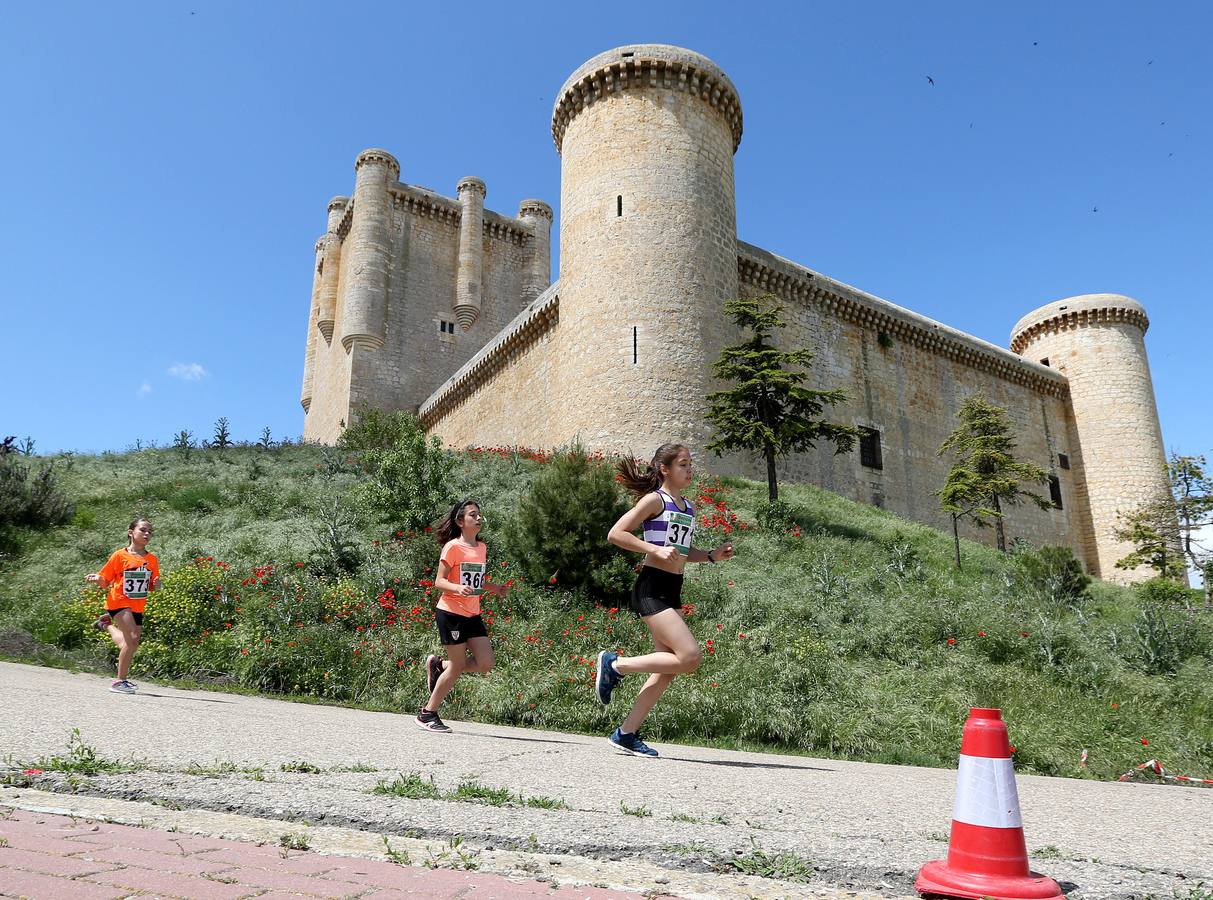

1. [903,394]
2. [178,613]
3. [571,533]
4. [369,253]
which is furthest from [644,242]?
[369,253]

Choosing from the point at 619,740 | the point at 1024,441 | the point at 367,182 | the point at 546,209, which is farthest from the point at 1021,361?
the point at 619,740

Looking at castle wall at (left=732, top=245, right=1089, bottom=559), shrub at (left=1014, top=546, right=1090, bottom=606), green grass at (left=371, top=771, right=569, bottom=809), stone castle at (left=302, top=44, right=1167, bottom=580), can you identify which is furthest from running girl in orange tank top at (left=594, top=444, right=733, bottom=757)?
→ castle wall at (left=732, top=245, right=1089, bottom=559)

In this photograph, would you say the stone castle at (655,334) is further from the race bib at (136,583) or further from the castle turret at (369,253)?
the race bib at (136,583)

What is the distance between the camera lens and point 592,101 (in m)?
20.4

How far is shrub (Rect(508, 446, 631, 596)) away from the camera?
1053 centimetres

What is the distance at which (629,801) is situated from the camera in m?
3.13

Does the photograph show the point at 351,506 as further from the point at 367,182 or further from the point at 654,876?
the point at 367,182

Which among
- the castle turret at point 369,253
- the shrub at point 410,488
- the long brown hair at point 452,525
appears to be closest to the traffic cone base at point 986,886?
the long brown hair at point 452,525

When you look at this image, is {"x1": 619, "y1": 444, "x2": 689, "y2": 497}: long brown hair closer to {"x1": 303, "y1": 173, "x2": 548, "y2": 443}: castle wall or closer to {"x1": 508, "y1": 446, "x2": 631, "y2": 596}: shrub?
{"x1": 508, "y1": 446, "x2": 631, "y2": 596}: shrub

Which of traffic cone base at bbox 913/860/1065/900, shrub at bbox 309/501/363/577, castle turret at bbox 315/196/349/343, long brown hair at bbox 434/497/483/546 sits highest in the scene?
castle turret at bbox 315/196/349/343

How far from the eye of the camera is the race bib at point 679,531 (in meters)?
4.70

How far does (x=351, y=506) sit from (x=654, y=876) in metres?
13.0

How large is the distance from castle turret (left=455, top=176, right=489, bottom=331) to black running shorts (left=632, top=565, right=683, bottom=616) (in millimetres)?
30803

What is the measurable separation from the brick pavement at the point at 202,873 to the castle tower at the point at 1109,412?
100ft
